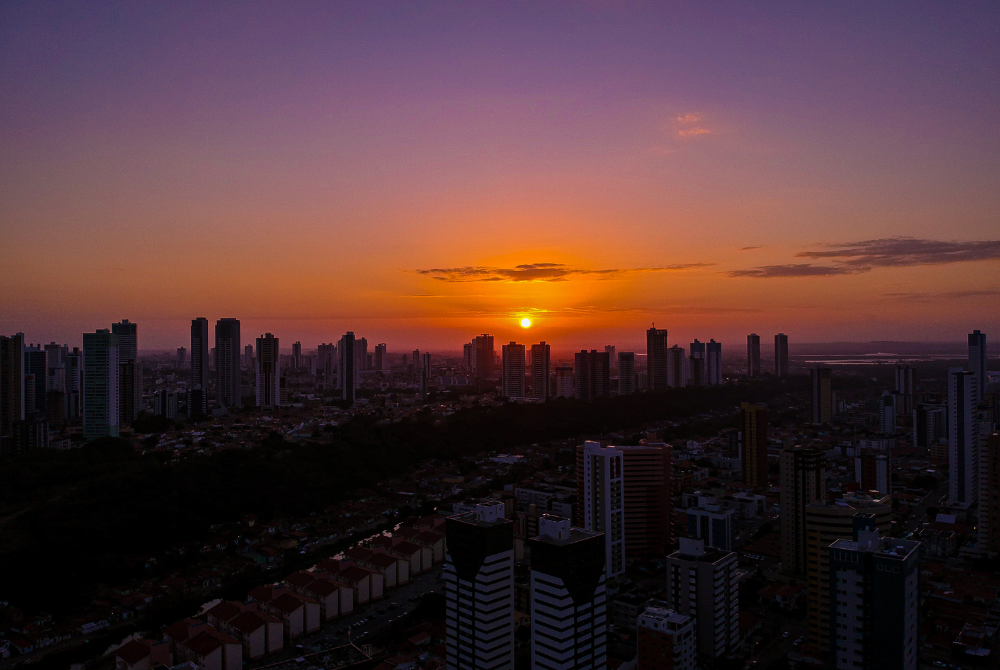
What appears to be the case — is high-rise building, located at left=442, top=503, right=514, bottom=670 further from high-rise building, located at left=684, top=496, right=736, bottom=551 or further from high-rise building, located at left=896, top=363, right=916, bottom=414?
high-rise building, located at left=896, top=363, right=916, bottom=414

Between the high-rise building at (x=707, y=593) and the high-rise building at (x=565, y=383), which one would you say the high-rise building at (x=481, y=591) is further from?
the high-rise building at (x=565, y=383)

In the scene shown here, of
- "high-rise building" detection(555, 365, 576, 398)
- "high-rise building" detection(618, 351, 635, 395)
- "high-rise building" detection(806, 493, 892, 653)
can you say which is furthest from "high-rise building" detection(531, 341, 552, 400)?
"high-rise building" detection(806, 493, 892, 653)

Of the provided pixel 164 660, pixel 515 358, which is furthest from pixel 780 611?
pixel 515 358

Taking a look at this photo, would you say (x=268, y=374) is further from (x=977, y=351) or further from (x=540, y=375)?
(x=977, y=351)

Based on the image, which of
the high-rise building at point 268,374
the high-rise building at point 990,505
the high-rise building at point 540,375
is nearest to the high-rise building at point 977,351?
the high-rise building at point 990,505

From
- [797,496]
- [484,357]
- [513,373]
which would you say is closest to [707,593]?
[797,496]

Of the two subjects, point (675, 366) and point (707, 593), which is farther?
point (675, 366)
